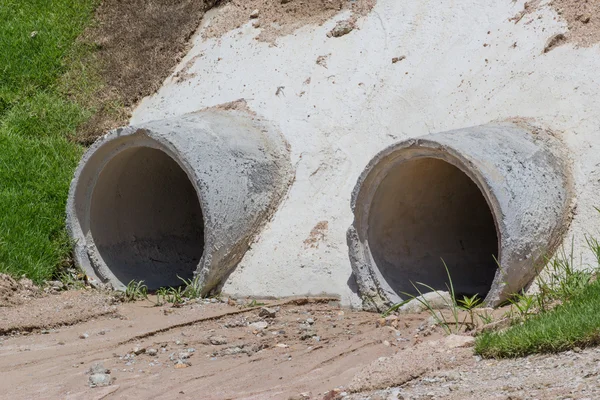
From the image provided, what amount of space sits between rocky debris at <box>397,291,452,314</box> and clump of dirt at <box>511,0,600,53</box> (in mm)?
2091

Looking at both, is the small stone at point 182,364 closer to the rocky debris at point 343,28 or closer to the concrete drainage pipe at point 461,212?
the concrete drainage pipe at point 461,212

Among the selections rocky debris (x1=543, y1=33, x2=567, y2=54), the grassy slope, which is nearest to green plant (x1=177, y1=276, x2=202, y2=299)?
the grassy slope

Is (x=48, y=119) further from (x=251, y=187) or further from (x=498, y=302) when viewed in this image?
(x=498, y=302)

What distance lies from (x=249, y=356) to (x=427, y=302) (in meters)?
1.28

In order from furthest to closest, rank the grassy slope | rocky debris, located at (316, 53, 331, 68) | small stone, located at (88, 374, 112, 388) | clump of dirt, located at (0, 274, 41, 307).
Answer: rocky debris, located at (316, 53, 331, 68), the grassy slope, clump of dirt, located at (0, 274, 41, 307), small stone, located at (88, 374, 112, 388)

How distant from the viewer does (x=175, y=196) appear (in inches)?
330

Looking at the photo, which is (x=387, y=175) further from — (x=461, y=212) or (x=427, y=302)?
(x=461, y=212)

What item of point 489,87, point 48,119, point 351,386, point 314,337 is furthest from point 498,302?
point 48,119

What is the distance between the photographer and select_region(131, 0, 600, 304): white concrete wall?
662 centimetres

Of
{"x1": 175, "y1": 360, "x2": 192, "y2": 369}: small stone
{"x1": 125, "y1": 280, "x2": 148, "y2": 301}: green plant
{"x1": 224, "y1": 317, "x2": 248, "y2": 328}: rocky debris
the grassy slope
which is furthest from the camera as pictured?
the grassy slope

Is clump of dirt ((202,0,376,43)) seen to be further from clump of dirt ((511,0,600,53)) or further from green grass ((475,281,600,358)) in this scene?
green grass ((475,281,600,358))

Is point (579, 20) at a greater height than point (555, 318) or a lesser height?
greater

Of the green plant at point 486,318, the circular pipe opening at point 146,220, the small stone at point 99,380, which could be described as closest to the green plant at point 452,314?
the green plant at point 486,318

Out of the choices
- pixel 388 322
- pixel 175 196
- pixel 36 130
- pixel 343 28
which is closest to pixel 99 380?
pixel 388 322
